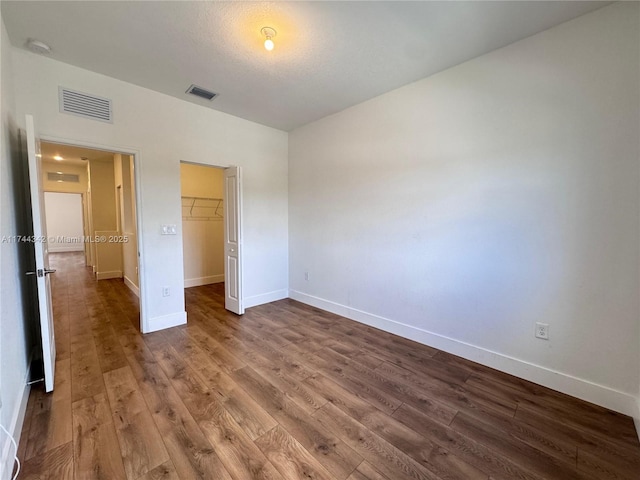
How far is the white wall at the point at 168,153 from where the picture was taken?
99.8 inches

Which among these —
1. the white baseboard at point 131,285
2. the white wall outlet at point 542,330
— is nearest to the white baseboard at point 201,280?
the white baseboard at point 131,285

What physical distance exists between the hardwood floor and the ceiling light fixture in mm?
2767

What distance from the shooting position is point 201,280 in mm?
5617

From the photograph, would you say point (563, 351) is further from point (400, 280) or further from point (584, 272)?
point (400, 280)

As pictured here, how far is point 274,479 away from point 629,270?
266cm

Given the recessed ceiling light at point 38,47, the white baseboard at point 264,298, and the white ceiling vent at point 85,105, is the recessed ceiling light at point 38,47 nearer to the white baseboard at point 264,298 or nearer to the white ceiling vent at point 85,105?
the white ceiling vent at point 85,105

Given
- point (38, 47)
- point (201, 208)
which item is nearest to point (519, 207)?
point (38, 47)

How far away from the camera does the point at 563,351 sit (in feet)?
6.93

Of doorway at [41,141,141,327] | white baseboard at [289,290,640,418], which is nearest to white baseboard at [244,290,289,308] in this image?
white baseboard at [289,290,640,418]

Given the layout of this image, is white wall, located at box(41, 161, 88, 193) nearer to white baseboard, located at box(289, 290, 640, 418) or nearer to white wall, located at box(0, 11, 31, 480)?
white wall, located at box(0, 11, 31, 480)

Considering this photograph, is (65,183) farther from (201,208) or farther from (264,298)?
(264,298)

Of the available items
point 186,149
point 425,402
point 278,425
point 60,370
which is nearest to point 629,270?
point 425,402

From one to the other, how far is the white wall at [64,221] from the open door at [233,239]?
10.5m

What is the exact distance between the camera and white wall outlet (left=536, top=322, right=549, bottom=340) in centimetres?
218
